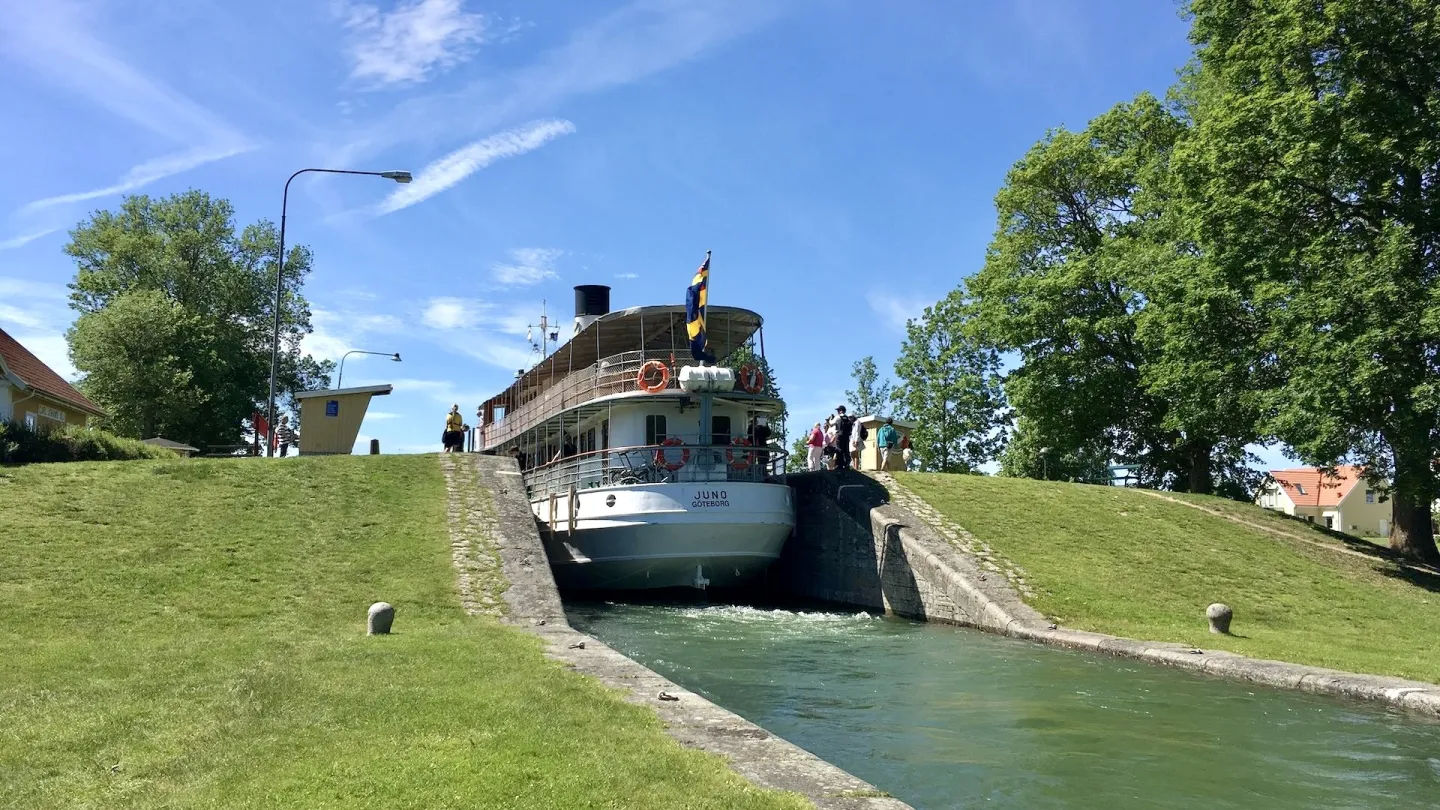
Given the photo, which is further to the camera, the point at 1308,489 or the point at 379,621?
the point at 1308,489

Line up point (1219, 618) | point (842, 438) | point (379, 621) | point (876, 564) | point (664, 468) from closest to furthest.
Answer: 1. point (379, 621)
2. point (1219, 618)
3. point (876, 564)
4. point (664, 468)
5. point (842, 438)

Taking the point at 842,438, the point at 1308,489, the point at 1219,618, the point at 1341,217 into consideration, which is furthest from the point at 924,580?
the point at 1308,489

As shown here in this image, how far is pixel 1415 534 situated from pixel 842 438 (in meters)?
14.3

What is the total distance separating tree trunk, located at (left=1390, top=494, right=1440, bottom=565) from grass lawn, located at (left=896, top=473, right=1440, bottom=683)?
1555mm

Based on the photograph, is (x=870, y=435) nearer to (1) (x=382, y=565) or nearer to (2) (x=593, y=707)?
(1) (x=382, y=565)

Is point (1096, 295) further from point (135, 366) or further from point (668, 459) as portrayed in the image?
point (135, 366)

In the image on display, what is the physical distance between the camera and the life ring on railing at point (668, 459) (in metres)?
23.0

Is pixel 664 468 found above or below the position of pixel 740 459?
below

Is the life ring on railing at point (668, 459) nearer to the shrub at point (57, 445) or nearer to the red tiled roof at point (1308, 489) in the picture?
the shrub at point (57, 445)

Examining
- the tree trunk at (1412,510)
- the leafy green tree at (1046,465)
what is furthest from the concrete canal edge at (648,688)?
the leafy green tree at (1046,465)

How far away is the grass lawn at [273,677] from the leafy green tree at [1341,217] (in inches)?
699

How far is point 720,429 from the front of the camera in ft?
84.1

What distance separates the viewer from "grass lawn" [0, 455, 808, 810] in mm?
5816

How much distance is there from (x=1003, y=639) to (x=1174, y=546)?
338 inches
